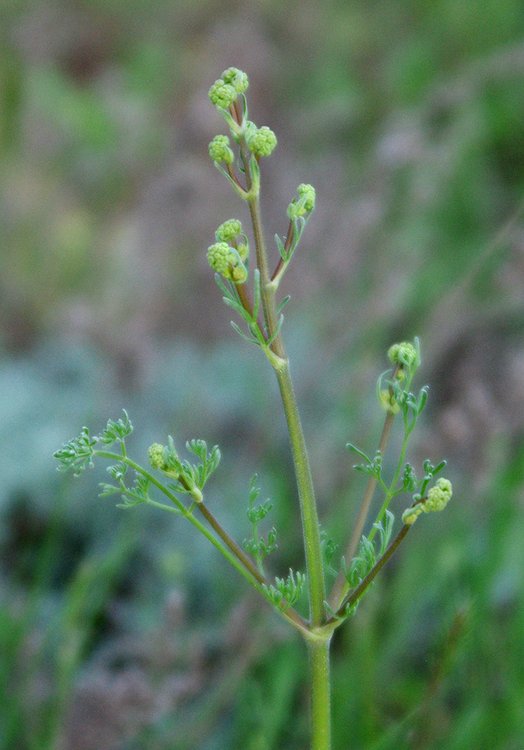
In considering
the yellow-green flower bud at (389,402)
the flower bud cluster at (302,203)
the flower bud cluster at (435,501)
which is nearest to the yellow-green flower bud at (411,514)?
the flower bud cluster at (435,501)

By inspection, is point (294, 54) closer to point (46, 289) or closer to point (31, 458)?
point (46, 289)

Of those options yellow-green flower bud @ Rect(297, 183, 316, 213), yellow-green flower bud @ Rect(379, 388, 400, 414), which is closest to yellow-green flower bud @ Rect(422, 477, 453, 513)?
yellow-green flower bud @ Rect(379, 388, 400, 414)

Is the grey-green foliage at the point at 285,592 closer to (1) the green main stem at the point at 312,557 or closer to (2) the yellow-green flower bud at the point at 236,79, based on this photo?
(1) the green main stem at the point at 312,557

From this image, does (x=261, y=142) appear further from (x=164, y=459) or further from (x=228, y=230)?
(x=164, y=459)

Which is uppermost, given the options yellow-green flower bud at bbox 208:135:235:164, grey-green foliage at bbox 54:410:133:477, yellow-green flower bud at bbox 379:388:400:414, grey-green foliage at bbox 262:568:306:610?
yellow-green flower bud at bbox 208:135:235:164

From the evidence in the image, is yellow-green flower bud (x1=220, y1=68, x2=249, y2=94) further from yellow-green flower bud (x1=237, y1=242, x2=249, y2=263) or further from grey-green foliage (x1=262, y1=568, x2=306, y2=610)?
grey-green foliage (x1=262, y1=568, x2=306, y2=610)
